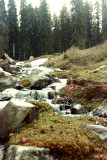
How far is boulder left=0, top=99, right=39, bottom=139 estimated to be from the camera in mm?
4141

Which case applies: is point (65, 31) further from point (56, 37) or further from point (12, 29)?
point (12, 29)

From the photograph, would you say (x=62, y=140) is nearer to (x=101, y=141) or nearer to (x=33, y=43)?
(x=101, y=141)

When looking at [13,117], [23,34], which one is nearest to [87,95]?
[13,117]

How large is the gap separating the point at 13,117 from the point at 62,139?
1.52 m

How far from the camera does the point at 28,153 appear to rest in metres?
2.99

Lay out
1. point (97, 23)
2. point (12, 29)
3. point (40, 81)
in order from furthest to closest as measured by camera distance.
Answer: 1. point (97, 23)
2. point (12, 29)
3. point (40, 81)

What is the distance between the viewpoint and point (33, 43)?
1732 inches

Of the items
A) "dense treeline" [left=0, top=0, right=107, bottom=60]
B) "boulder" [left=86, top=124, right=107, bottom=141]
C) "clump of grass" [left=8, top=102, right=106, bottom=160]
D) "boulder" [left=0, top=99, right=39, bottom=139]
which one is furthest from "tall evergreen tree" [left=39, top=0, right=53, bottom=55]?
"boulder" [left=86, top=124, right=107, bottom=141]

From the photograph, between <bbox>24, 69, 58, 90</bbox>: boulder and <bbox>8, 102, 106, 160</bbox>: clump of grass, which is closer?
<bbox>8, 102, 106, 160</bbox>: clump of grass

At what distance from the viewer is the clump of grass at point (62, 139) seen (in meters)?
3.18

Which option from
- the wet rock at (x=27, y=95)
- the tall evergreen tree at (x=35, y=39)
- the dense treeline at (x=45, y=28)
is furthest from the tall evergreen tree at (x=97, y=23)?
the wet rock at (x=27, y=95)

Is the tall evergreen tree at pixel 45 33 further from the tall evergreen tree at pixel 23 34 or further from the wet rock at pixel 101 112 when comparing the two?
the wet rock at pixel 101 112

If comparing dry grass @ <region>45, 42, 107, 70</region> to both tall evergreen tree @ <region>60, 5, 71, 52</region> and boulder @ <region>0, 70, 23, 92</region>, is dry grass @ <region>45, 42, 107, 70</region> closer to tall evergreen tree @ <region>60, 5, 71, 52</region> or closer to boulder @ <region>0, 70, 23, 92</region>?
boulder @ <region>0, 70, 23, 92</region>

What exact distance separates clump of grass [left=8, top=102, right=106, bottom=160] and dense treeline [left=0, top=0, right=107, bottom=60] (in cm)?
3178
